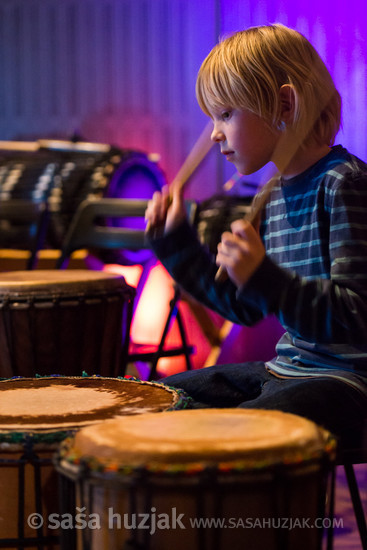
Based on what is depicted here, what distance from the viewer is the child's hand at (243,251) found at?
1.08 metres

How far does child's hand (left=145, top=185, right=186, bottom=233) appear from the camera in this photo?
1355 millimetres

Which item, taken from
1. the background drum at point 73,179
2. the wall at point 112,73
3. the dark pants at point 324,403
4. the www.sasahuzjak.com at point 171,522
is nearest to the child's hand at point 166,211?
the dark pants at point 324,403

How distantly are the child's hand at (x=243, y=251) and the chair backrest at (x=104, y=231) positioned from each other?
1.63 m

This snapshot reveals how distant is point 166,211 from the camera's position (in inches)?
55.1

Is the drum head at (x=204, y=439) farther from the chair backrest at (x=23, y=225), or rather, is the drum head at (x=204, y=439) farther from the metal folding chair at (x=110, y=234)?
the chair backrest at (x=23, y=225)

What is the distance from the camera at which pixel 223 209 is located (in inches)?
112

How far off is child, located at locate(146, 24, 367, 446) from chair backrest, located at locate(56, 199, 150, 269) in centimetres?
130

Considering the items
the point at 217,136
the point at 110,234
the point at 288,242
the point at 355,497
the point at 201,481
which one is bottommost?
the point at 355,497

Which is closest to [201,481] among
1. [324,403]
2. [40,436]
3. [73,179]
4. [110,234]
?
[40,436]

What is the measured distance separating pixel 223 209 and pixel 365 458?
175 centimetres

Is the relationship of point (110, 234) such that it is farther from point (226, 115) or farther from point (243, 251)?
point (243, 251)

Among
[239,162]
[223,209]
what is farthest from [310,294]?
[223,209]

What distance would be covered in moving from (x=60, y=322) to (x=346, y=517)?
87 centimetres

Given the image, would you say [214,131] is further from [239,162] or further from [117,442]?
[117,442]
